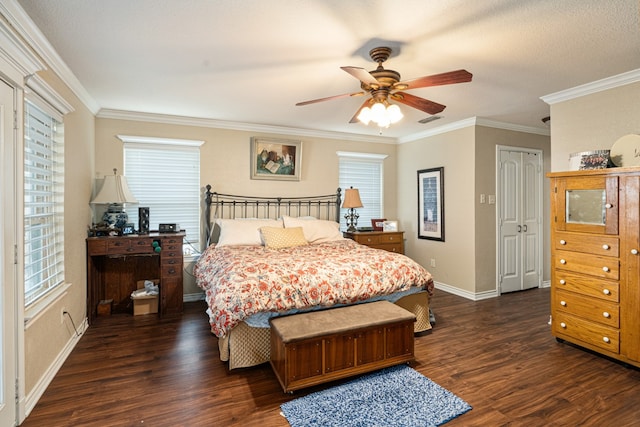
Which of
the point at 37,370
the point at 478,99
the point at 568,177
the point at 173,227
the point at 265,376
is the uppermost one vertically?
the point at 478,99

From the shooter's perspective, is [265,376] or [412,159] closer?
[265,376]

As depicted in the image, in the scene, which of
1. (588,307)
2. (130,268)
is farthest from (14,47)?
(588,307)

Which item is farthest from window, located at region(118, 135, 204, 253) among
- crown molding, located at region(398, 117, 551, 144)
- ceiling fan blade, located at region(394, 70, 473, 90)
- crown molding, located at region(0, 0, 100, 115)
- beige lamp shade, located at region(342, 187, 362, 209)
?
crown molding, located at region(398, 117, 551, 144)

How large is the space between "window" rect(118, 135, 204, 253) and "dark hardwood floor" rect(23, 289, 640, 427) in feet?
4.79

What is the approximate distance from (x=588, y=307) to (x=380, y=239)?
8.66 feet

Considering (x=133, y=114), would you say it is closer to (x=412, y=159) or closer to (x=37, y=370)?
(x=37, y=370)

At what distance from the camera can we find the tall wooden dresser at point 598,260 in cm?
261

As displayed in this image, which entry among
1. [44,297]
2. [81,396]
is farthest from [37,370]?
[44,297]

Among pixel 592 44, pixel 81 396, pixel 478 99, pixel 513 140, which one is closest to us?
pixel 81 396

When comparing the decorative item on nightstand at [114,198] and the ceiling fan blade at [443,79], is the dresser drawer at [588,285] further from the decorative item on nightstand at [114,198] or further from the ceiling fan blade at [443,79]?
the decorative item on nightstand at [114,198]

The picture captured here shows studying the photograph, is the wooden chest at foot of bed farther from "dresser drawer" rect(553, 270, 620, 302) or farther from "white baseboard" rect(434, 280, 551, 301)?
"white baseboard" rect(434, 280, 551, 301)

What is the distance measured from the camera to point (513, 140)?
4809 millimetres

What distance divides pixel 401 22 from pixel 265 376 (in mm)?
2737

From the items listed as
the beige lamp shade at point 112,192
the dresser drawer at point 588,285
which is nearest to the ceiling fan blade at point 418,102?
the dresser drawer at point 588,285
